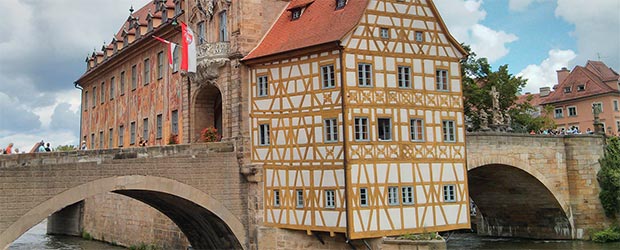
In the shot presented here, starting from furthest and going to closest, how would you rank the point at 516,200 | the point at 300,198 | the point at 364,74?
1. the point at 516,200
2. the point at 300,198
3. the point at 364,74

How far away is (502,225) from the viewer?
115 ft

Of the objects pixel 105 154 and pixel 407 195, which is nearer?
pixel 105 154

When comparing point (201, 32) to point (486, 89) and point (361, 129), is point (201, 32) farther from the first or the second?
point (486, 89)

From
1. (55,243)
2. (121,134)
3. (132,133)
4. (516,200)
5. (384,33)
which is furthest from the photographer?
(55,243)

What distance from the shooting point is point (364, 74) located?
20.8 metres

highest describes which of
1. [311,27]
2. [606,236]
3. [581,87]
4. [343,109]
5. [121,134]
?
[581,87]

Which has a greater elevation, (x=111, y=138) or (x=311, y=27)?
(x=311, y=27)

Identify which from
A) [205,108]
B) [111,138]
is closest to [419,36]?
[205,108]

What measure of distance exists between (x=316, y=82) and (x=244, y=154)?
3835 millimetres

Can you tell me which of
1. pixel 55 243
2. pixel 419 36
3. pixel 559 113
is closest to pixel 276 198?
pixel 419 36

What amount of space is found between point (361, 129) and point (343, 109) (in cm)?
93

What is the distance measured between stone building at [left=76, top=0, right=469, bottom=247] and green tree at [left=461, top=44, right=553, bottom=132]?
53.6ft

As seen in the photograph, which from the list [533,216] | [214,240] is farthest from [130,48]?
[533,216]

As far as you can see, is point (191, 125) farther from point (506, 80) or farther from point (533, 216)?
point (506, 80)
